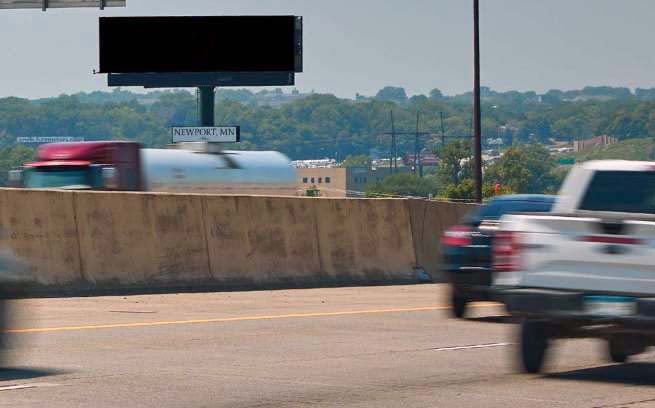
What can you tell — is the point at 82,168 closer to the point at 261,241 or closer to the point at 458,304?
the point at 261,241

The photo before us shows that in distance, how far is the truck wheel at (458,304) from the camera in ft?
64.8

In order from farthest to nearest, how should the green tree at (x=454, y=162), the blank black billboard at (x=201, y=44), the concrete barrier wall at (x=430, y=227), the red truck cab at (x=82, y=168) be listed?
the green tree at (x=454, y=162)
the blank black billboard at (x=201, y=44)
the red truck cab at (x=82, y=168)
the concrete barrier wall at (x=430, y=227)

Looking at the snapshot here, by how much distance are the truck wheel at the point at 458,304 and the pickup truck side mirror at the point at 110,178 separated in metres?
17.0

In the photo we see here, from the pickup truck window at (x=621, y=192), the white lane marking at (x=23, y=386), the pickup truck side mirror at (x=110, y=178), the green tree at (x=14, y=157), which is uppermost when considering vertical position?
the pickup truck window at (x=621, y=192)

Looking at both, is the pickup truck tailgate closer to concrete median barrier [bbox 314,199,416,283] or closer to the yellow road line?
the yellow road line

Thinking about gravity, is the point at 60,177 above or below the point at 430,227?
above

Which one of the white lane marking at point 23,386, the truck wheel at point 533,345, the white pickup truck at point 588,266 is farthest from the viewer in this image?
the truck wheel at point 533,345

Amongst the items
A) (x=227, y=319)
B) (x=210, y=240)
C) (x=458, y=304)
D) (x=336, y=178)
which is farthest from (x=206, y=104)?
(x=336, y=178)

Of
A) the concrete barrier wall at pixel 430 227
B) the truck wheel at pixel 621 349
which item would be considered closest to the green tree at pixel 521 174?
the concrete barrier wall at pixel 430 227

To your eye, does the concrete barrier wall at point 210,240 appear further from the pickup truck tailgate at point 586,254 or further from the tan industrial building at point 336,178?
the tan industrial building at point 336,178

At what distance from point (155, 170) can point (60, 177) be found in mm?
3346

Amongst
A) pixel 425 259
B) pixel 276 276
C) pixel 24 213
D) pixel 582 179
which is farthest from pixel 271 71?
pixel 582 179

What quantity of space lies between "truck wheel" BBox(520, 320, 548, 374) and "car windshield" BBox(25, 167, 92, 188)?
74.5 feet

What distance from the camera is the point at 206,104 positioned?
61031 mm
